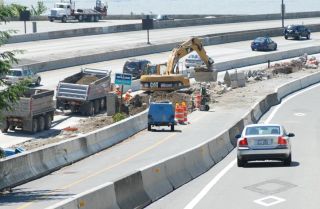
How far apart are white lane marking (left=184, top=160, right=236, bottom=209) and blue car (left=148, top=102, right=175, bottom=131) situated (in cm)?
1113

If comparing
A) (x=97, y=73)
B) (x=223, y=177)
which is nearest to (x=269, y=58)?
(x=97, y=73)

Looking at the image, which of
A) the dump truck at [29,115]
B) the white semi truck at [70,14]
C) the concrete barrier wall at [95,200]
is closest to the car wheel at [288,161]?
the concrete barrier wall at [95,200]

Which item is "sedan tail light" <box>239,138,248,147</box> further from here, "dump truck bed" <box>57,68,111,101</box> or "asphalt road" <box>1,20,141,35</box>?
"asphalt road" <box>1,20,141,35</box>

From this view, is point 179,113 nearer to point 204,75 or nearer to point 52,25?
point 204,75

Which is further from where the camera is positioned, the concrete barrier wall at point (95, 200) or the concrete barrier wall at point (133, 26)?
the concrete barrier wall at point (133, 26)

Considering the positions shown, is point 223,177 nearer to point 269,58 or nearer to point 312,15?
point 269,58

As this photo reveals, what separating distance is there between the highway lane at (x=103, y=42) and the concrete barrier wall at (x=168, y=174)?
42878 mm

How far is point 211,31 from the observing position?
99.8 m

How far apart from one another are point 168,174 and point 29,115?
21407mm

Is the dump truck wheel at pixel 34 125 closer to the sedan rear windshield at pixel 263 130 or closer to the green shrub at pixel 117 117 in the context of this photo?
the green shrub at pixel 117 117

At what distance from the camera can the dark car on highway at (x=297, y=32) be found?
95.2 m

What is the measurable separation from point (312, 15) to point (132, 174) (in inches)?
4484

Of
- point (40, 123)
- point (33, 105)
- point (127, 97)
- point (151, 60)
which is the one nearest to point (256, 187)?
point (33, 105)

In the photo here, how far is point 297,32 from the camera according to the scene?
95.1 m
